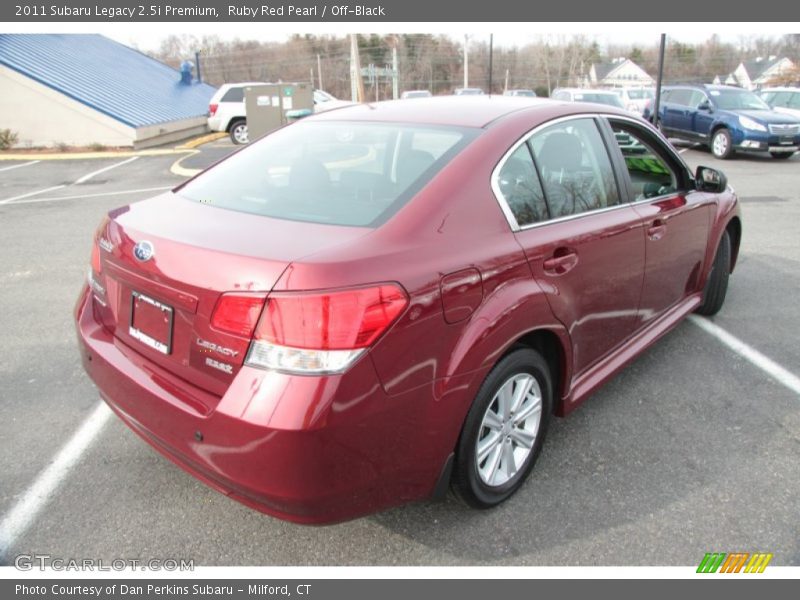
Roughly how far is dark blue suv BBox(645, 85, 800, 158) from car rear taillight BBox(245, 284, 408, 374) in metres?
15.0

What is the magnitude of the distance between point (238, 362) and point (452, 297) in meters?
0.76

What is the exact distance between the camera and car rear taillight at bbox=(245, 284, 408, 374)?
1.88m

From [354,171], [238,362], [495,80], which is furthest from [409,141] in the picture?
[495,80]

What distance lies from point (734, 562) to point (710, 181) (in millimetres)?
2534

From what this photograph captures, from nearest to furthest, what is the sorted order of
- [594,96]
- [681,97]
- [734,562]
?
[734,562] → [681,97] → [594,96]

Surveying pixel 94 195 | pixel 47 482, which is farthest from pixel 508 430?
pixel 94 195

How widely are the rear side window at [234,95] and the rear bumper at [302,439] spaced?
17.4 metres

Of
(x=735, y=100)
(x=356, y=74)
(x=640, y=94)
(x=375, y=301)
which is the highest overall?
(x=356, y=74)

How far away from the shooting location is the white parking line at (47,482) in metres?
2.51

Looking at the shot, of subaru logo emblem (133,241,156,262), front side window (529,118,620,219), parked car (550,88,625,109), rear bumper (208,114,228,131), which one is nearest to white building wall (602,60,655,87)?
parked car (550,88,625,109)

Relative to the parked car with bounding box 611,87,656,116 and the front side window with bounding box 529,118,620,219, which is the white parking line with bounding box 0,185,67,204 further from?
the parked car with bounding box 611,87,656,116

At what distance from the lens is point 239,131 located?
60.4 feet

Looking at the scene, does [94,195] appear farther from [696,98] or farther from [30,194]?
[696,98]

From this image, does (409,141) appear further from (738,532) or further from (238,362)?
(738,532)
